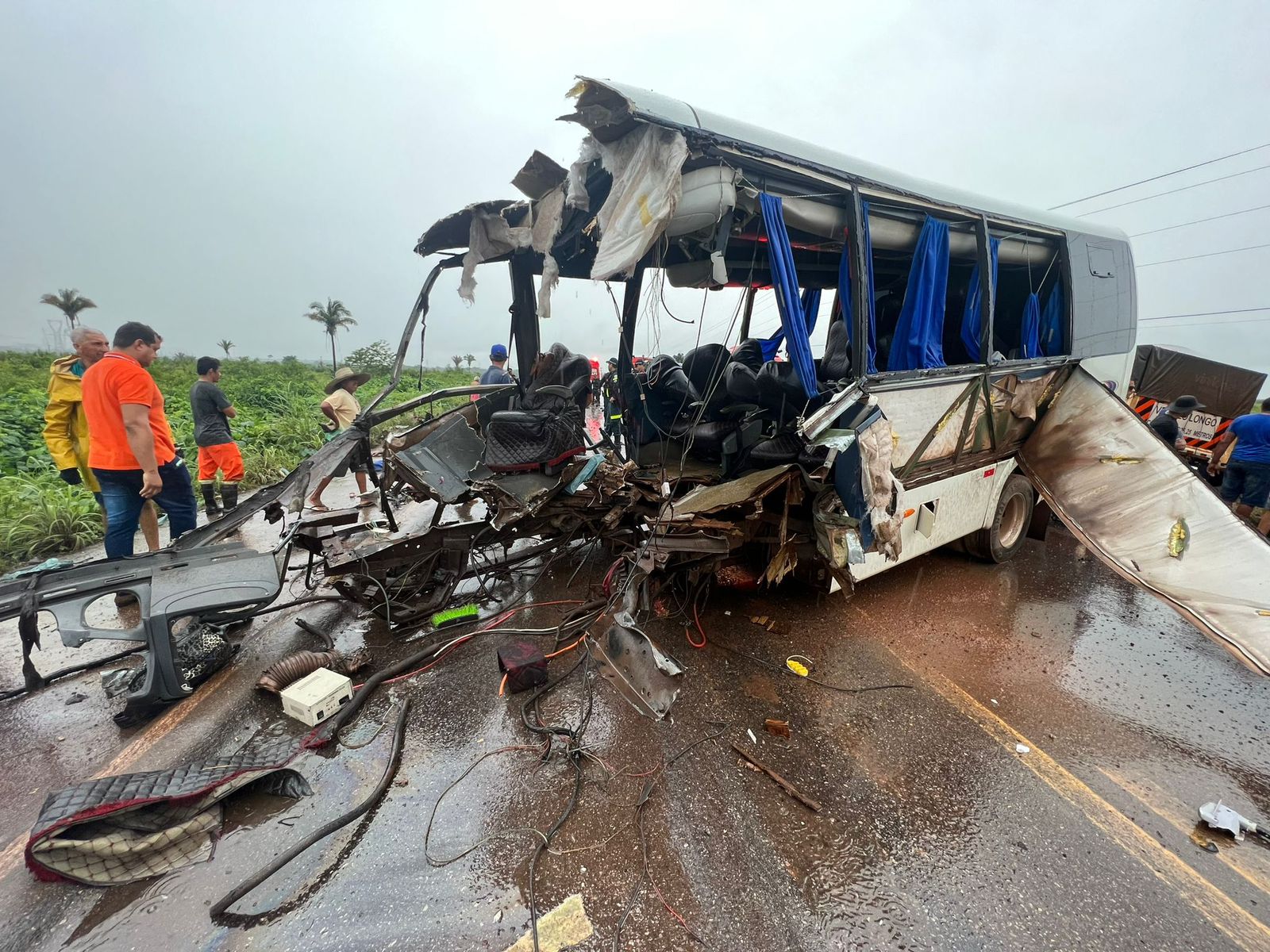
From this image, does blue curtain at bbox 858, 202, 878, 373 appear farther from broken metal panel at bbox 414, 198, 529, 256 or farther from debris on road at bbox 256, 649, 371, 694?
debris on road at bbox 256, 649, 371, 694

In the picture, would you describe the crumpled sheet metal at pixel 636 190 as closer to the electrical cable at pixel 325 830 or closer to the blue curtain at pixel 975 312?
the electrical cable at pixel 325 830

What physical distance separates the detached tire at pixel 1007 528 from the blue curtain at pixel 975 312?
1.54 m

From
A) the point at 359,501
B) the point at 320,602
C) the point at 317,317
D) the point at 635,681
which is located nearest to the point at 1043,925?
the point at 635,681

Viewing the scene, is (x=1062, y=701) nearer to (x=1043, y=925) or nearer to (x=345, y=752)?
(x=1043, y=925)

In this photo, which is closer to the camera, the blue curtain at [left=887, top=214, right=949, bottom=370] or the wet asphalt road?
the wet asphalt road

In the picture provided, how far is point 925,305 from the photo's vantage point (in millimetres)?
3943

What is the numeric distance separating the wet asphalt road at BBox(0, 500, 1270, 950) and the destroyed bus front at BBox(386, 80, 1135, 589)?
3.18 ft

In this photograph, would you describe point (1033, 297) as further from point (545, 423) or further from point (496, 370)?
point (496, 370)

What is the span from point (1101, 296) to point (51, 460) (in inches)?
606

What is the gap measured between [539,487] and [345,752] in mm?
2062

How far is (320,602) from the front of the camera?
4.09m

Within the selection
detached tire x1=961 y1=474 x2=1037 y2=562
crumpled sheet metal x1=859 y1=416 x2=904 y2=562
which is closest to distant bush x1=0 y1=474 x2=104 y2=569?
crumpled sheet metal x1=859 y1=416 x2=904 y2=562

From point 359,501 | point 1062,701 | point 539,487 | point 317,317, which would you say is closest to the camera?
point 1062,701

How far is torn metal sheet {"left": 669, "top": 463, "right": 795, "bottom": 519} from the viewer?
312 cm
